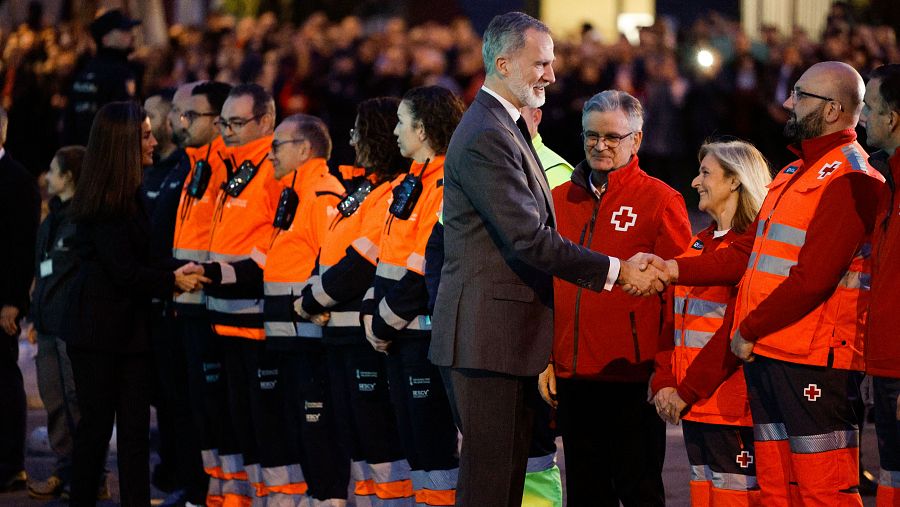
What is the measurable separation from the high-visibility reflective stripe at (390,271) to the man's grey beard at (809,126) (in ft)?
6.39

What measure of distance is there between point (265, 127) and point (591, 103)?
2.42 m

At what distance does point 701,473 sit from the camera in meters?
6.41

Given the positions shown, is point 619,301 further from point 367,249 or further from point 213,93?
point 213,93

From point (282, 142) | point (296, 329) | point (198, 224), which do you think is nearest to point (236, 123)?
point (282, 142)

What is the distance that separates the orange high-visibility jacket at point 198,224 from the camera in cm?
827

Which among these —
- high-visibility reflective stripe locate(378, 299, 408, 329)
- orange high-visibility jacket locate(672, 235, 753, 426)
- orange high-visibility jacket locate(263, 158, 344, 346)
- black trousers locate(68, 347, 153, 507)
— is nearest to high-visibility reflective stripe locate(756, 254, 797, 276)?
orange high-visibility jacket locate(672, 235, 753, 426)

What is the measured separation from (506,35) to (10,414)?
500 centimetres

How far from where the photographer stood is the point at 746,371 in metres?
6.04

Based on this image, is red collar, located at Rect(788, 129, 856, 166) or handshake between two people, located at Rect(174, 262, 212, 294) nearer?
red collar, located at Rect(788, 129, 856, 166)

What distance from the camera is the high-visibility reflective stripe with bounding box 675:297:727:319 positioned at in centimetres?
640

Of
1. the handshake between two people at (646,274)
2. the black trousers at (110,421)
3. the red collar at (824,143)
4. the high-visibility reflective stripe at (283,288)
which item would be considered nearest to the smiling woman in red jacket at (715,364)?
the handshake between two people at (646,274)

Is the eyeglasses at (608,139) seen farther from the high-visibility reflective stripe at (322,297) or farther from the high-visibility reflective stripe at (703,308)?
the high-visibility reflective stripe at (322,297)

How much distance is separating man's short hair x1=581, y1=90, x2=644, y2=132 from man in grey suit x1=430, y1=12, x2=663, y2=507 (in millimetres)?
945

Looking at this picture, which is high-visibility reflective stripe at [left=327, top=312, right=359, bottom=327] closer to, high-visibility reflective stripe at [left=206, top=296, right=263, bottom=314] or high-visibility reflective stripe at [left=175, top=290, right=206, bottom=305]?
high-visibility reflective stripe at [left=206, top=296, right=263, bottom=314]
